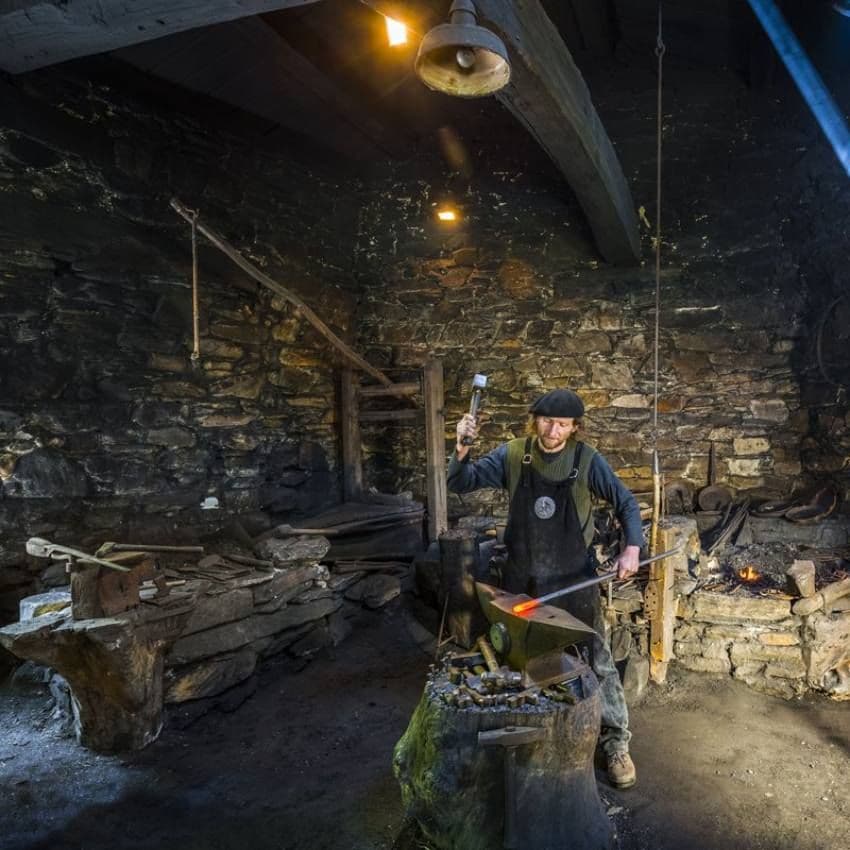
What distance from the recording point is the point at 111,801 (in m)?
2.77

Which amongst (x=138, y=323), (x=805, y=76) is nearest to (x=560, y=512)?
(x=138, y=323)

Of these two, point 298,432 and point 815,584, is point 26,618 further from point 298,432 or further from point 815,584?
point 815,584

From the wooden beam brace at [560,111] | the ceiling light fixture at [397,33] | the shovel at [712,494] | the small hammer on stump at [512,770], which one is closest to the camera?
the small hammer on stump at [512,770]

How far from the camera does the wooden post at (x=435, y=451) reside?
194 inches

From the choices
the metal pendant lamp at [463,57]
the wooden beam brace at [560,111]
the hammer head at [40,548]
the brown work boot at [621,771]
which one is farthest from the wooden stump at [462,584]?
the metal pendant lamp at [463,57]

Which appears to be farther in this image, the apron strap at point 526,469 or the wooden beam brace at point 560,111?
the apron strap at point 526,469

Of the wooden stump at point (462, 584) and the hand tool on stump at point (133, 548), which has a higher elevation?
the hand tool on stump at point (133, 548)

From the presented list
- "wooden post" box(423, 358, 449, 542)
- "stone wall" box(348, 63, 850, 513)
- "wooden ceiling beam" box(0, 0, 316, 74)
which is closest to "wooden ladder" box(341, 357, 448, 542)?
"wooden post" box(423, 358, 449, 542)

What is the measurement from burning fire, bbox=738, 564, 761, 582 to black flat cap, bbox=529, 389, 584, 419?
219 centimetres

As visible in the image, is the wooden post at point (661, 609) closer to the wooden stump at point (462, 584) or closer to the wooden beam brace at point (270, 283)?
the wooden stump at point (462, 584)

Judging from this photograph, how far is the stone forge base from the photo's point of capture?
7.20 feet

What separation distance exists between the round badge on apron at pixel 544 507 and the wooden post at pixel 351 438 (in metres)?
2.59

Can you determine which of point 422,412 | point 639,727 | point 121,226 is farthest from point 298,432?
point 639,727

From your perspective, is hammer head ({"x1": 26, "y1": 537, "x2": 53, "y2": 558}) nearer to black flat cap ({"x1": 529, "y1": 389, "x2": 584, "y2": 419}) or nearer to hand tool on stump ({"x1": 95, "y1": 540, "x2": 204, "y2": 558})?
hand tool on stump ({"x1": 95, "y1": 540, "x2": 204, "y2": 558})
